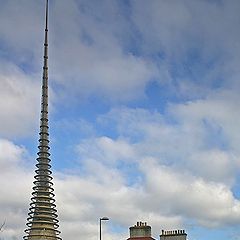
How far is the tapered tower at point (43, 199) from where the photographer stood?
4760 inches

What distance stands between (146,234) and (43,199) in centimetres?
6896

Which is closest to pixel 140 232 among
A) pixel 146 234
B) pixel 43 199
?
pixel 146 234

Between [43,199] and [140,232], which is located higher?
[43,199]

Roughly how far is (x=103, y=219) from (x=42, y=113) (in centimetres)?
9053

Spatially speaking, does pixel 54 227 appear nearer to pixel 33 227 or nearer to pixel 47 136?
pixel 33 227

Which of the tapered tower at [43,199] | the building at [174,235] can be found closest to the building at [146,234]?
the building at [174,235]

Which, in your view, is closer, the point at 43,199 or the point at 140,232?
the point at 140,232

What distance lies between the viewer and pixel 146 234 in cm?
5994

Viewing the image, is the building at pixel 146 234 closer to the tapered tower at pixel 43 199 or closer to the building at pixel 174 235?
the building at pixel 174 235

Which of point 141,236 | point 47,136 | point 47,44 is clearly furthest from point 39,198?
point 141,236

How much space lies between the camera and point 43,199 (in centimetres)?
12562

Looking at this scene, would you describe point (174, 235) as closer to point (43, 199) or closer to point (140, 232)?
point (140, 232)

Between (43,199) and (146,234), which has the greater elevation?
(43,199)

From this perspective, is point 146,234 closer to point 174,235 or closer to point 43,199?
point 174,235
